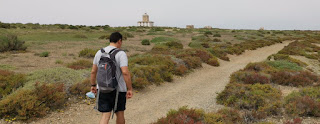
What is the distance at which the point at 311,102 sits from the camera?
6.19m

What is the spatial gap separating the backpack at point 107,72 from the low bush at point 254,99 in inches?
178

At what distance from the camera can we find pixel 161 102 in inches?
328

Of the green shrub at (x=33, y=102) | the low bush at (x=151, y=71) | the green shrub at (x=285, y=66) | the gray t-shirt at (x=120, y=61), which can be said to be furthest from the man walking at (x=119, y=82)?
the green shrub at (x=285, y=66)

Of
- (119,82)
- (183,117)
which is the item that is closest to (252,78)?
(183,117)

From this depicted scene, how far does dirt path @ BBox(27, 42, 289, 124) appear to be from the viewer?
660 cm

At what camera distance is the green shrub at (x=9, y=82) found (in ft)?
23.4

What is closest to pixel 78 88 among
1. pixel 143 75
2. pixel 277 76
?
pixel 143 75

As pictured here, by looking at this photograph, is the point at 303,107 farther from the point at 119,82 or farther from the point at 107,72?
the point at 107,72

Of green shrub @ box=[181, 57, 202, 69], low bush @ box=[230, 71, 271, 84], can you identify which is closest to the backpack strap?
low bush @ box=[230, 71, 271, 84]

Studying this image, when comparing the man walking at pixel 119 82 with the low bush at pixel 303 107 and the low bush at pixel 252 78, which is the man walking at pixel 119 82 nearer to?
the low bush at pixel 303 107

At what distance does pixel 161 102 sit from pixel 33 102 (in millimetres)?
4433

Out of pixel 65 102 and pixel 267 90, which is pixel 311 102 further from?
pixel 65 102

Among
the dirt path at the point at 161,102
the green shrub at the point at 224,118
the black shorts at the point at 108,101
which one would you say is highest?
the black shorts at the point at 108,101

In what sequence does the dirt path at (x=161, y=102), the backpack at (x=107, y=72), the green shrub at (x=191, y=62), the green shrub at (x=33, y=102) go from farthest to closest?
the green shrub at (x=191, y=62) → the dirt path at (x=161, y=102) → the green shrub at (x=33, y=102) → the backpack at (x=107, y=72)
